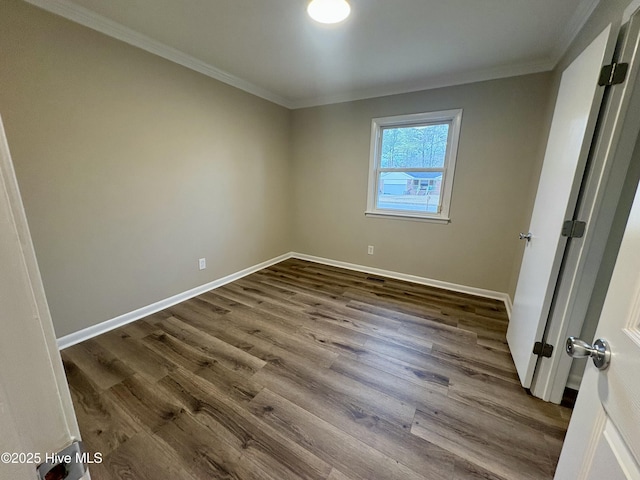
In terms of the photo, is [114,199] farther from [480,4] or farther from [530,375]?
[530,375]

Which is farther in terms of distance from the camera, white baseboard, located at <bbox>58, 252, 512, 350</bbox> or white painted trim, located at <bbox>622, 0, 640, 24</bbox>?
white baseboard, located at <bbox>58, 252, 512, 350</bbox>

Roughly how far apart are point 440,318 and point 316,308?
1.23 m

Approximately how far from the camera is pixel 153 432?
4.42 ft

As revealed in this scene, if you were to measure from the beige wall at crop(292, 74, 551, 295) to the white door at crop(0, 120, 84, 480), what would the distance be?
125 inches

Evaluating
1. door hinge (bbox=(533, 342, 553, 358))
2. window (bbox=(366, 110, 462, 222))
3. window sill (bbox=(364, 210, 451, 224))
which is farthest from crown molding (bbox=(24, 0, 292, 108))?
door hinge (bbox=(533, 342, 553, 358))

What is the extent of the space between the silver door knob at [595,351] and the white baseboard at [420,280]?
2332 millimetres

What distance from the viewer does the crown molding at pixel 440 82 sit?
2.39m

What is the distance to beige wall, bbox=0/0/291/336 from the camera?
168 cm

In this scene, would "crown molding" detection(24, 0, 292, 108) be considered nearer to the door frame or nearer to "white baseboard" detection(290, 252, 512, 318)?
"white baseboard" detection(290, 252, 512, 318)

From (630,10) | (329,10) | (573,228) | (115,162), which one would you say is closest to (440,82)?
(329,10)

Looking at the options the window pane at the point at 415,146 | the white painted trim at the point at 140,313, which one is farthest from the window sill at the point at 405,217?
the white painted trim at the point at 140,313

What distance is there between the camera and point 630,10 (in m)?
1.14

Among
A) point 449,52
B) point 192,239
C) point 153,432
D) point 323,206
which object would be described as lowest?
point 153,432

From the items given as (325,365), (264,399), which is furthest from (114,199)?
(325,365)
